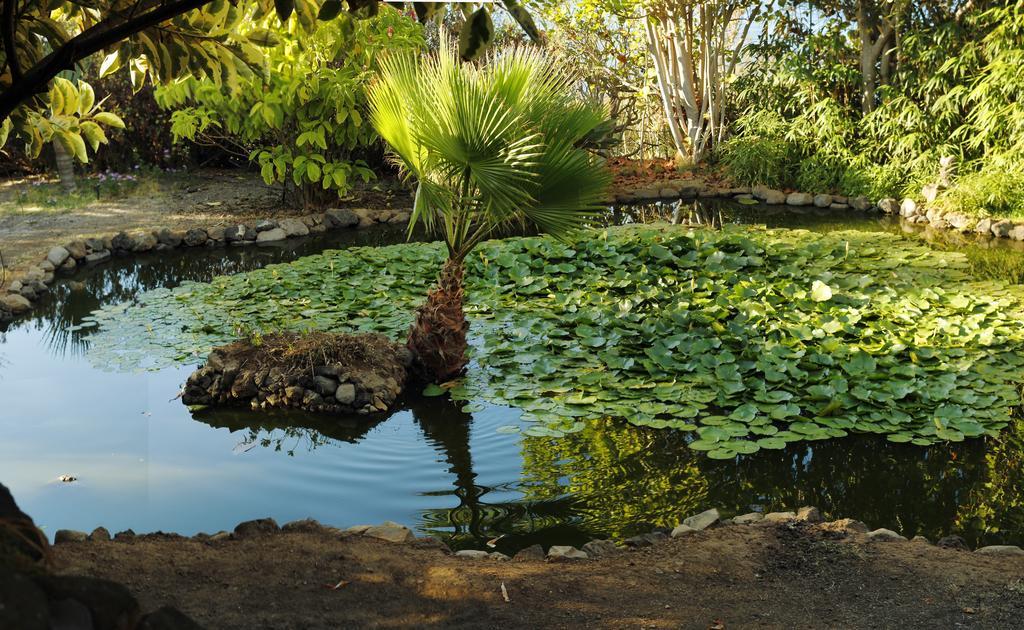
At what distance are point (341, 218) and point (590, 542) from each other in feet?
26.6

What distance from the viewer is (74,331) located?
7000 mm

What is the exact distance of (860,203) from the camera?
11805 mm

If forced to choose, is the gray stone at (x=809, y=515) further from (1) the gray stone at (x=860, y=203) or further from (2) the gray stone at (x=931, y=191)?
(1) the gray stone at (x=860, y=203)

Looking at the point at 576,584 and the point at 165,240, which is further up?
the point at 165,240

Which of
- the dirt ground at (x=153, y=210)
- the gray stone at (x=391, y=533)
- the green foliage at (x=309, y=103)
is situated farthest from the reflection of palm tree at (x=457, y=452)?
the green foliage at (x=309, y=103)

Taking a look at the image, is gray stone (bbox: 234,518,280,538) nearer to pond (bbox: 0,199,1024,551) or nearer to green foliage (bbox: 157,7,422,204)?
pond (bbox: 0,199,1024,551)

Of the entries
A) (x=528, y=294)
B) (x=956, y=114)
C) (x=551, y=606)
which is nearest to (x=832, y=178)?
(x=956, y=114)

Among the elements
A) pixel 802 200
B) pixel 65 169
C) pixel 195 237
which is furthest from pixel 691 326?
pixel 65 169

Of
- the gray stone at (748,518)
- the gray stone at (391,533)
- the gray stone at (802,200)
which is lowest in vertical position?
the gray stone at (748,518)

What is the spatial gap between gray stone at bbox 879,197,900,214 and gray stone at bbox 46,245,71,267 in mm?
9061

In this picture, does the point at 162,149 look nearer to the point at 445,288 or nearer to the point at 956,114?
the point at 445,288

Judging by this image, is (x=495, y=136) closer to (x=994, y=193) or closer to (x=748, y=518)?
(x=748, y=518)

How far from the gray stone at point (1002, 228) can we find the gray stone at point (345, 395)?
742 centimetres

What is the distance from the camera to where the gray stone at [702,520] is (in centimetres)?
375
